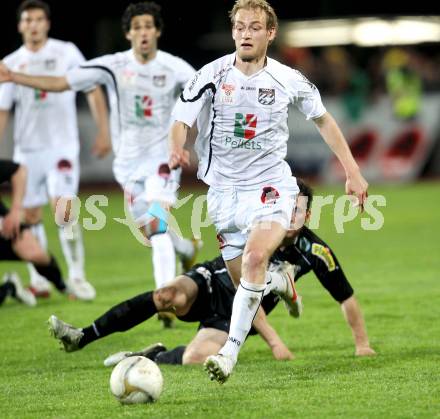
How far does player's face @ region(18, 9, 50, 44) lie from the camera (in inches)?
438

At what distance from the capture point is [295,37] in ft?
94.7

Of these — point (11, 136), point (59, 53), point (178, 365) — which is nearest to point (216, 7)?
point (11, 136)

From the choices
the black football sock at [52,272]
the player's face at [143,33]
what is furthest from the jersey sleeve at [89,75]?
the black football sock at [52,272]

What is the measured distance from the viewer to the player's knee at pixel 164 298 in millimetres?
7148

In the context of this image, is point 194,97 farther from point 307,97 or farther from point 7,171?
point 7,171

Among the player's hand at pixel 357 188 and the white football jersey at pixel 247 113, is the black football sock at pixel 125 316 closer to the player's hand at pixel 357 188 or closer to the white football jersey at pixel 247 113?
the white football jersey at pixel 247 113

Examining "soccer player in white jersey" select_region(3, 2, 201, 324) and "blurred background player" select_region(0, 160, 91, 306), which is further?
"soccer player in white jersey" select_region(3, 2, 201, 324)

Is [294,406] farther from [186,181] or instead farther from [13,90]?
[186,181]

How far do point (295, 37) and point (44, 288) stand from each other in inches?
749

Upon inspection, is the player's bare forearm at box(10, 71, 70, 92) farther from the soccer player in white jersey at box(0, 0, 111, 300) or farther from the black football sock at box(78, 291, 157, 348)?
the black football sock at box(78, 291, 157, 348)

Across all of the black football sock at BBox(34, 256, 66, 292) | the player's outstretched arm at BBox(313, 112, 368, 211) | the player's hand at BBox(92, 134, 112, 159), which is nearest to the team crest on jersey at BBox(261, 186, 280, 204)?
the player's outstretched arm at BBox(313, 112, 368, 211)

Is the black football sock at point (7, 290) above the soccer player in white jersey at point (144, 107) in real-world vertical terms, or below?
below

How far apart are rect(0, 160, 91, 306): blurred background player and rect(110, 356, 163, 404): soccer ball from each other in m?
3.17

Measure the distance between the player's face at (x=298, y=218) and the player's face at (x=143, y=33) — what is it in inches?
99.8
